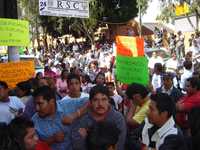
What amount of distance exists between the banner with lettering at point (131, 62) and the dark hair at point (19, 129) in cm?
464

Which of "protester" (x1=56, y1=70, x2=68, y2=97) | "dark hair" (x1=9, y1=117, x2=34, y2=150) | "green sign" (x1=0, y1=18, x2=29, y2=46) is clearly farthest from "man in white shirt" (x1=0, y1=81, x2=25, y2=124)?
"protester" (x1=56, y1=70, x2=68, y2=97)

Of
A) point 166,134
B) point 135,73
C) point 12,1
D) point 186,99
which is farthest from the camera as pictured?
point 12,1

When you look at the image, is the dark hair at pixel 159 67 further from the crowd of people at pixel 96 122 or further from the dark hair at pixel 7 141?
the dark hair at pixel 7 141

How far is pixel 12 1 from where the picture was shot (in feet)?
34.4

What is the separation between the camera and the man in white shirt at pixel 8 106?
23.8 ft

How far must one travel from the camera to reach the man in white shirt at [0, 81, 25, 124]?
727 centimetres

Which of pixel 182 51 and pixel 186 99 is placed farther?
pixel 182 51

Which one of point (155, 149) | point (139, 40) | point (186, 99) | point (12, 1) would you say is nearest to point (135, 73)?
point (139, 40)

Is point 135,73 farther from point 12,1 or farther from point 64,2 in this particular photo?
point 12,1

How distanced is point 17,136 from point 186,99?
11.3 ft

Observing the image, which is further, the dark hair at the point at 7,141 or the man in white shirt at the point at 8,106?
the man in white shirt at the point at 8,106

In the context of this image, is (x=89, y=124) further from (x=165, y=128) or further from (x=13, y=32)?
(x=13, y=32)

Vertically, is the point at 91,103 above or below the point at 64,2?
below

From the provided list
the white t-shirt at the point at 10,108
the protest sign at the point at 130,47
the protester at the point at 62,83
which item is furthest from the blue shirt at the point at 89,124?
the protester at the point at 62,83
